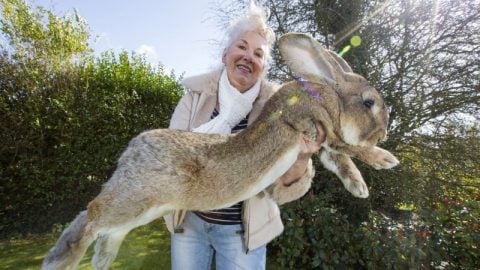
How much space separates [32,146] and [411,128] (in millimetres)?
6360

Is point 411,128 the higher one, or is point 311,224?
point 411,128

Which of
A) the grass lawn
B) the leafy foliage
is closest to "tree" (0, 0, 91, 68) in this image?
the leafy foliage

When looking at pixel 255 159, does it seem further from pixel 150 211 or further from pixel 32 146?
pixel 32 146

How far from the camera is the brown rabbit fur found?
1.98 metres

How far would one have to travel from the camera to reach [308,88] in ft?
7.44

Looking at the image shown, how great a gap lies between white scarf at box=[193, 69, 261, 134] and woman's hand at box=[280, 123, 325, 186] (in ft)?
1.65

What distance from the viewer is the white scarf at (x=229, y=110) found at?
256 cm

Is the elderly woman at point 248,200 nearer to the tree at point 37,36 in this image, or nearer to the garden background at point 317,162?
the garden background at point 317,162

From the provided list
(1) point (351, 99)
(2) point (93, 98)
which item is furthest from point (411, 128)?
(2) point (93, 98)

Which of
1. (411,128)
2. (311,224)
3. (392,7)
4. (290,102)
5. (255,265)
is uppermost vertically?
(392,7)

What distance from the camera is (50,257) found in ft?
6.72

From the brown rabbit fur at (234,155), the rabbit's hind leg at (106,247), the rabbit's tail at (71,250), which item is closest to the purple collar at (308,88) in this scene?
the brown rabbit fur at (234,155)

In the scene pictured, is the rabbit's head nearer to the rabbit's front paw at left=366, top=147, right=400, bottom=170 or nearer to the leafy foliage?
the rabbit's front paw at left=366, top=147, right=400, bottom=170

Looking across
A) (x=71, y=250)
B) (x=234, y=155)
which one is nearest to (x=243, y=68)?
(x=234, y=155)
